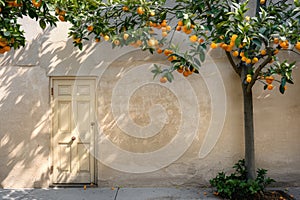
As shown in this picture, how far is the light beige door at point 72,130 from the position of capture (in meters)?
5.01

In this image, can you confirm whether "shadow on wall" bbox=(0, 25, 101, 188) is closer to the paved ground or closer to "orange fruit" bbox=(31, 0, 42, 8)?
the paved ground

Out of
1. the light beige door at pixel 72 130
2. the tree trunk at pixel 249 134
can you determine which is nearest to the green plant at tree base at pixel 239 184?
A: the tree trunk at pixel 249 134

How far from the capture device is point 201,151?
4953 millimetres

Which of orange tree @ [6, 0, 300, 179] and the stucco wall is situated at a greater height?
orange tree @ [6, 0, 300, 179]

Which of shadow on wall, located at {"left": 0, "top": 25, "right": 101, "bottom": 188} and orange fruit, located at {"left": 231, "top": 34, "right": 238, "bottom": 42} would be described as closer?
orange fruit, located at {"left": 231, "top": 34, "right": 238, "bottom": 42}

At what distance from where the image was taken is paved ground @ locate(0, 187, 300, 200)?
4.52 metres

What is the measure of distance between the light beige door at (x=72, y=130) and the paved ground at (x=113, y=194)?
293mm

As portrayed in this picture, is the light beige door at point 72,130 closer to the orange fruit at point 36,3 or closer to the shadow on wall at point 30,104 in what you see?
the shadow on wall at point 30,104

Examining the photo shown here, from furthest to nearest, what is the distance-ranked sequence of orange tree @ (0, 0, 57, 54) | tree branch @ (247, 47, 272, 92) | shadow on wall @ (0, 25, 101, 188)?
1. shadow on wall @ (0, 25, 101, 188)
2. tree branch @ (247, 47, 272, 92)
3. orange tree @ (0, 0, 57, 54)

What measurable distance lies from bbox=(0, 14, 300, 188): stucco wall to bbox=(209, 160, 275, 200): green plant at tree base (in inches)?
11.7

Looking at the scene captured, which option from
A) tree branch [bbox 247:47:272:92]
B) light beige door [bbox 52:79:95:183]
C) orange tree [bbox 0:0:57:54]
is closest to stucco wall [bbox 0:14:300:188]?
light beige door [bbox 52:79:95:183]

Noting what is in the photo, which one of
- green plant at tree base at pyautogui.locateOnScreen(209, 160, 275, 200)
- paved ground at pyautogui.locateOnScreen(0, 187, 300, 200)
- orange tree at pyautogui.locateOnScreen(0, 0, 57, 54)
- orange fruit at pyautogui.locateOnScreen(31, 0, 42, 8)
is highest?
orange fruit at pyautogui.locateOnScreen(31, 0, 42, 8)

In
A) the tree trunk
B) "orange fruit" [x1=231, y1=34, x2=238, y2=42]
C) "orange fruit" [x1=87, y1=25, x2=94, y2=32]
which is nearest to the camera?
"orange fruit" [x1=231, y1=34, x2=238, y2=42]

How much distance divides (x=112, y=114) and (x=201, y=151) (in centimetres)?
159
